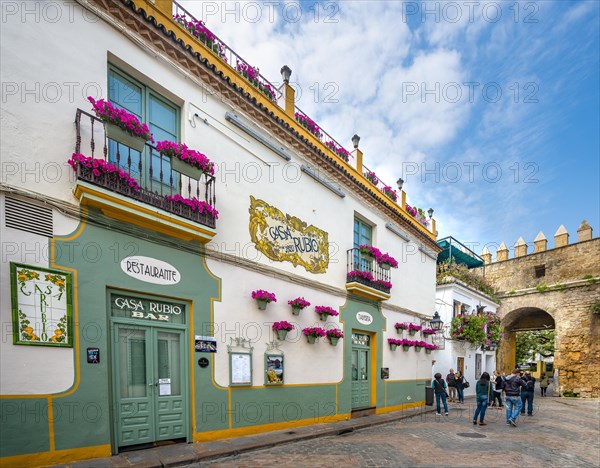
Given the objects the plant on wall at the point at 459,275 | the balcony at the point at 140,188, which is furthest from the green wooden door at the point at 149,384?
the plant on wall at the point at 459,275

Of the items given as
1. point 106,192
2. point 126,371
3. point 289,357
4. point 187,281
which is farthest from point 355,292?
point 106,192

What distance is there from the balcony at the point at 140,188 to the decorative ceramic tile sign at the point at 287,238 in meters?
1.46

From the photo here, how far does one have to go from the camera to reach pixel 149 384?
6.41 meters

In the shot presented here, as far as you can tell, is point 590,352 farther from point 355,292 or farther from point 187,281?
point 187,281

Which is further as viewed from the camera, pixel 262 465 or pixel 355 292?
pixel 355 292

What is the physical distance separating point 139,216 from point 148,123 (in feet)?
6.52

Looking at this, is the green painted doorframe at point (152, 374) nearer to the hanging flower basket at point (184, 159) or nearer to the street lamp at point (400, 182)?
the hanging flower basket at point (184, 159)

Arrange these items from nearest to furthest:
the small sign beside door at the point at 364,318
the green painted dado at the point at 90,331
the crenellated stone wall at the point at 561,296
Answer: the green painted dado at the point at 90,331, the small sign beside door at the point at 364,318, the crenellated stone wall at the point at 561,296

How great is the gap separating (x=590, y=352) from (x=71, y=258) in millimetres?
25724

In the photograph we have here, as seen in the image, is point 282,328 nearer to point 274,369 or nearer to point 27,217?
point 274,369

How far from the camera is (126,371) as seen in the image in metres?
6.20

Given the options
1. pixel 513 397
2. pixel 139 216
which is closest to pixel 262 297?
pixel 139 216

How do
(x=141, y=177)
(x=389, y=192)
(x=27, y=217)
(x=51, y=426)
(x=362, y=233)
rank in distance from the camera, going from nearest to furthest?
(x=51, y=426) → (x=27, y=217) → (x=141, y=177) → (x=362, y=233) → (x=389, y=192)

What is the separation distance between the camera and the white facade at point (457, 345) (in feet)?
57.7
